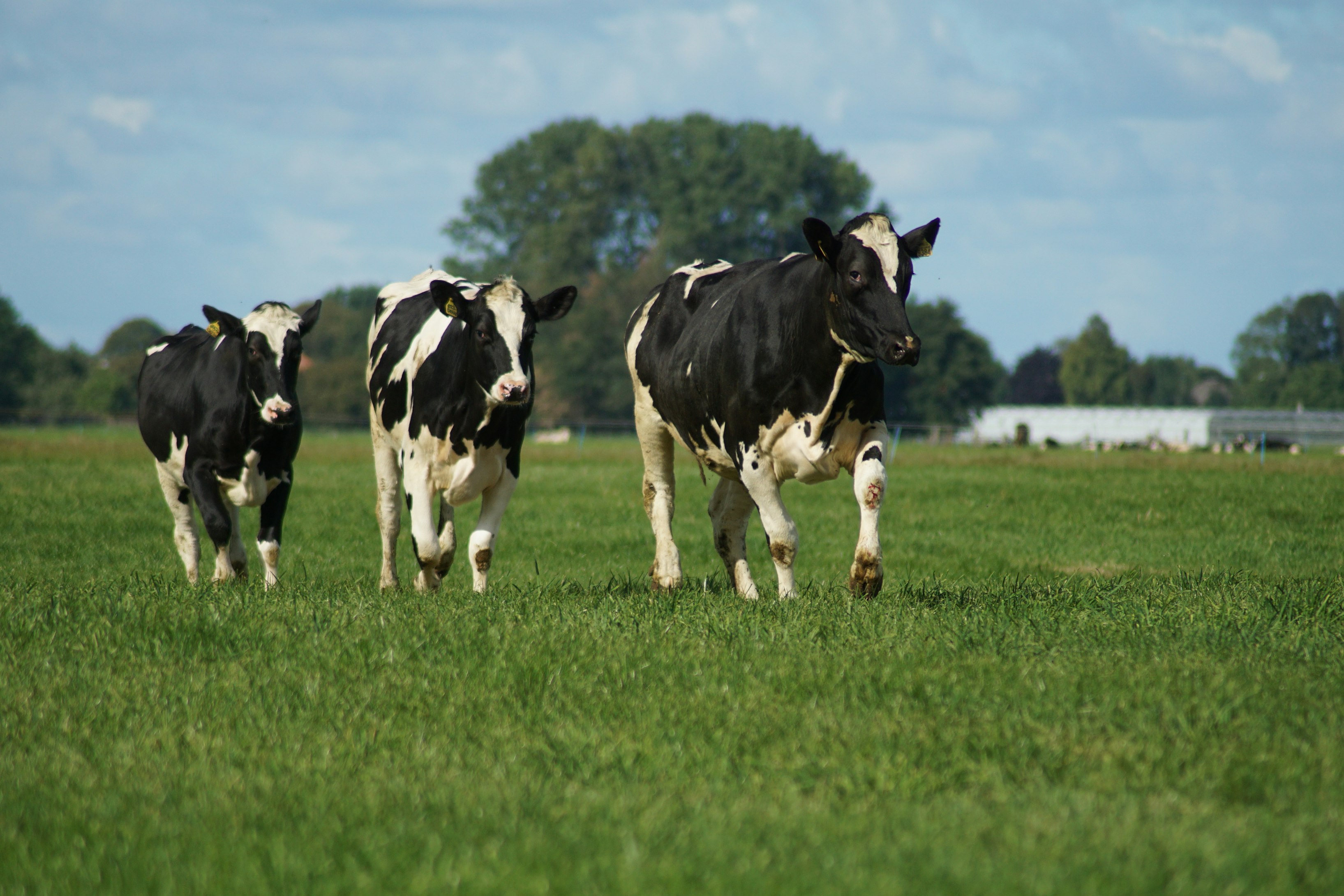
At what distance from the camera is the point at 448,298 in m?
8.99

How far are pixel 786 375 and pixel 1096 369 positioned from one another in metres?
132

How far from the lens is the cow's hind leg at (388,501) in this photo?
10562 mm

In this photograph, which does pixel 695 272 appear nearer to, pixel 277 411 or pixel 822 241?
pixel 822 241

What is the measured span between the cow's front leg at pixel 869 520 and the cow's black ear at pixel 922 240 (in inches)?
46.0

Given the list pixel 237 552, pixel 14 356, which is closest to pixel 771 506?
pixel 237 552

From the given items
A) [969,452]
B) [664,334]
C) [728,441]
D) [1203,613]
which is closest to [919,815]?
[1203,613]

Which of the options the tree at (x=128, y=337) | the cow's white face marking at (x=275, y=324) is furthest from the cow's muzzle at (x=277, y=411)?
the tree at (x=128, y=337)

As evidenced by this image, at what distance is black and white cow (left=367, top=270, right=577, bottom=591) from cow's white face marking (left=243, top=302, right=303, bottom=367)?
0.80 metres

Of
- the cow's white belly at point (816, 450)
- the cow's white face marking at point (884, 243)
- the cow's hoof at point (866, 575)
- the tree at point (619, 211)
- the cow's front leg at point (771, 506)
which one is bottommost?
the cow's hoof at point (866, 575)

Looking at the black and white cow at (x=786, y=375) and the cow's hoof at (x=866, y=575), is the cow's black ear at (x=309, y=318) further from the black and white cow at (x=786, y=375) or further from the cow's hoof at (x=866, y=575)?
the cow's hoof at (x=866, y=575)

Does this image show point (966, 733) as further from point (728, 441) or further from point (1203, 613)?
point (728, 441)

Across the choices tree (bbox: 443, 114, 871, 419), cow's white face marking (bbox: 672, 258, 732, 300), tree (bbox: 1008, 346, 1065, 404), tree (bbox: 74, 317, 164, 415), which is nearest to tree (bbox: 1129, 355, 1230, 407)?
tree (bbox: 1008, 346, 1065, 404)

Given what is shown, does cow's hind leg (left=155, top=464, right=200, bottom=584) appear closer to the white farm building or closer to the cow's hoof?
the cow's hoof

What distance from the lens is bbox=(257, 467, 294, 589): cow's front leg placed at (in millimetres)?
10648
